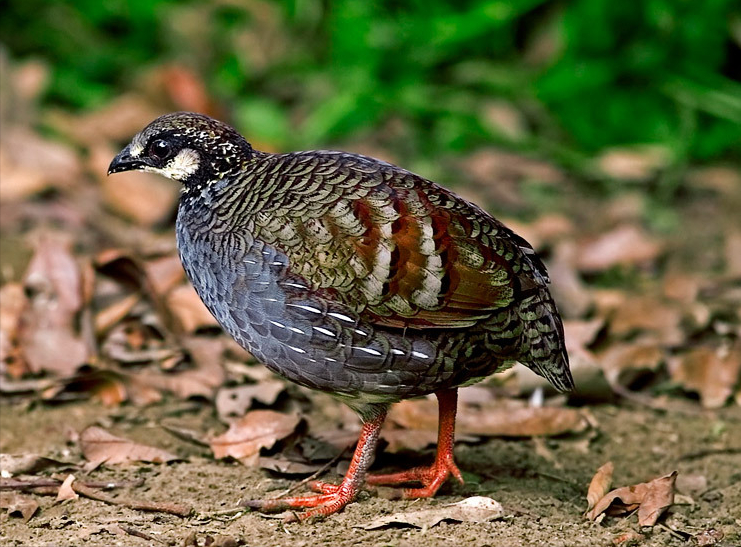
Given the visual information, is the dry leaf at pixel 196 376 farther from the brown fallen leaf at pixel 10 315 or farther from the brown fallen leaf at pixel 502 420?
the brown fallen leaf at pixel 502 420

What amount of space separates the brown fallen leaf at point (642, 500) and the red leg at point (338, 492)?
3.11 ft

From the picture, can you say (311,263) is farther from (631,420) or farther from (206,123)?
(631,420)

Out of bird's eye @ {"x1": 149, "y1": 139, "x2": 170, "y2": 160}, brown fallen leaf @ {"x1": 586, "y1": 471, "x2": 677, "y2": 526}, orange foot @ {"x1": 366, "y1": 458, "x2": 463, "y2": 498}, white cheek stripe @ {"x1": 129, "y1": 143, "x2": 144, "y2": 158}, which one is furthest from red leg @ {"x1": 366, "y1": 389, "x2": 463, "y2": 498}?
white cheek stripe @ {"x1": 129, "y1": 143, "x2": 144, "y2": 158}

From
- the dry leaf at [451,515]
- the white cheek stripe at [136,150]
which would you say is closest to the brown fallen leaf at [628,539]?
the dry leaf at [451,515]

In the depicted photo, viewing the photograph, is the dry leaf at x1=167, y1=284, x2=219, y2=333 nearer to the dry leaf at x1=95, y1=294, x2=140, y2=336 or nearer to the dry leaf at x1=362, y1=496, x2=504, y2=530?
the dry leaf at x1=95, y1=294, x2=140, y2=336

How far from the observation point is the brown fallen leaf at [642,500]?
4.27m

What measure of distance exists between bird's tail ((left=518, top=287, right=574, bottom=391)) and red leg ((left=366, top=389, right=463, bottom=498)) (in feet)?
1.38

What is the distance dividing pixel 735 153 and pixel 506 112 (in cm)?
199

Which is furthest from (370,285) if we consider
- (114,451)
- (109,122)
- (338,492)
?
(109,122)

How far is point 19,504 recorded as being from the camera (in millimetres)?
4238

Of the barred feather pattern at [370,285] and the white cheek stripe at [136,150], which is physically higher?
the white cheek stripe at [136,150]

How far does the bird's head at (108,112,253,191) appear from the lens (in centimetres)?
457

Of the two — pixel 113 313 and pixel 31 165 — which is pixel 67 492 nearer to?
pixel 113 313

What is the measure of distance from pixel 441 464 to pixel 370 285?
1.00 meters
